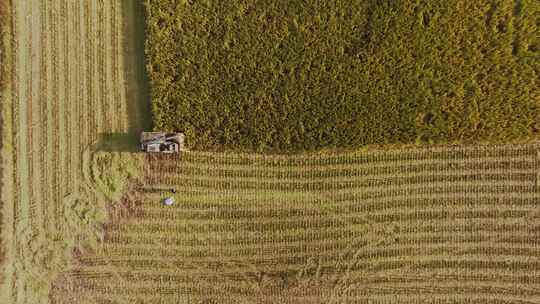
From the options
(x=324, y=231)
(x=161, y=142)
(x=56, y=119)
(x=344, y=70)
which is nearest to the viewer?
(x=161, y=142)

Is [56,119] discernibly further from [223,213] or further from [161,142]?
[223,213]

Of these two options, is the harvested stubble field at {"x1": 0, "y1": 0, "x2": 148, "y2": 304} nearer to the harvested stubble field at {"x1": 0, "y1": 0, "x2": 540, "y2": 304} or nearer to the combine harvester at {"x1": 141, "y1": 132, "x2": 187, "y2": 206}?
the harvested stubble field at {"x1": 0, "y1": 0, "x2": 540, "y2": 304}

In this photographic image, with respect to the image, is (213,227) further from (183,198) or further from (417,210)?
(417,210)

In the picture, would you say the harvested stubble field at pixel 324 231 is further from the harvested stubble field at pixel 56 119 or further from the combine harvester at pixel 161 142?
→ the harvested stubble field at pixel 56 119

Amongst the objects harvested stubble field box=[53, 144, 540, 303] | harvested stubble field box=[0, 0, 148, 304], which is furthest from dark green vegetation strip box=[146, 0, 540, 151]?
harvested stubble field box=[0, 0, 148, 304]

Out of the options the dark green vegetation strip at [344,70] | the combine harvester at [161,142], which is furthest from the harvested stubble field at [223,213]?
the dark green vegetation strip at [344,70]

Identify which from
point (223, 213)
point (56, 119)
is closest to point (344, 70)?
point (223, 213)
